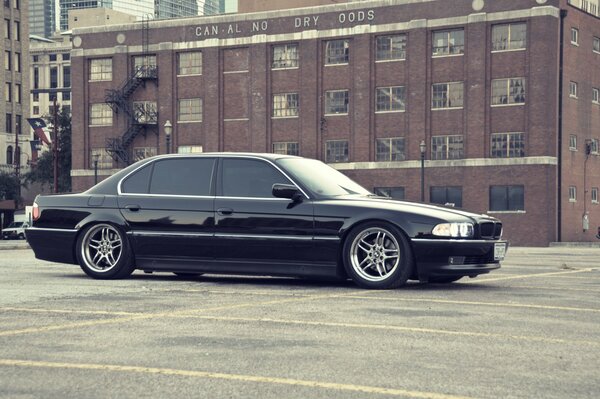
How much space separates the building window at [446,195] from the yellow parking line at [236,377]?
49493 mm

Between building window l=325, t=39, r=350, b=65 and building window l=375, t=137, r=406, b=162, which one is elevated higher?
building window l=325, t=39, r=350, b=65

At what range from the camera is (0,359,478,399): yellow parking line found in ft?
16.2

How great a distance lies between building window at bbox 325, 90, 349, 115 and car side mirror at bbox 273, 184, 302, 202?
47.2m

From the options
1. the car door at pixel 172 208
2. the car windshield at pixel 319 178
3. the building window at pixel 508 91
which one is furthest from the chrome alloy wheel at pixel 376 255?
the building window at pixel 508 91

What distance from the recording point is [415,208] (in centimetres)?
1070

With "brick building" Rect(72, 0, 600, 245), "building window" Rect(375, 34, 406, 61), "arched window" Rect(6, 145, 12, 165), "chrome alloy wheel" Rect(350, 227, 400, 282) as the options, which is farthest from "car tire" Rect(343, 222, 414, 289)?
"arched window" Rect(6, 145, 12, 165)

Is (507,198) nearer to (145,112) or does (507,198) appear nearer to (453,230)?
(145,112)

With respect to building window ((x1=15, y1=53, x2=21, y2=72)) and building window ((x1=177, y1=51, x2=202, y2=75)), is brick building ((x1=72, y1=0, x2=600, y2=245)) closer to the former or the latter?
building window ((x1=177, y1=51, x2=202, y2=75))

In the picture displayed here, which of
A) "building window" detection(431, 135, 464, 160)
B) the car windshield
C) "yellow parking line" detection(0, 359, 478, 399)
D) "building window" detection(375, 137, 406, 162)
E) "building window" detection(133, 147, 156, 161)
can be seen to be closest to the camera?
"yellow parking line" detection(0, 359, 478, 399)

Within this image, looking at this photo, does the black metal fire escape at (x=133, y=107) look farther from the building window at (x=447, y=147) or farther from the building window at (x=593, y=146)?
the building window at (x=593, y=146)

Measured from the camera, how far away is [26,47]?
332 feet

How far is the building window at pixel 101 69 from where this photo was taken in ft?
212

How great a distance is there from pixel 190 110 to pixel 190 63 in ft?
9.55

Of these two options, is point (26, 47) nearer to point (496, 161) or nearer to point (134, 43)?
point (134, 43)
